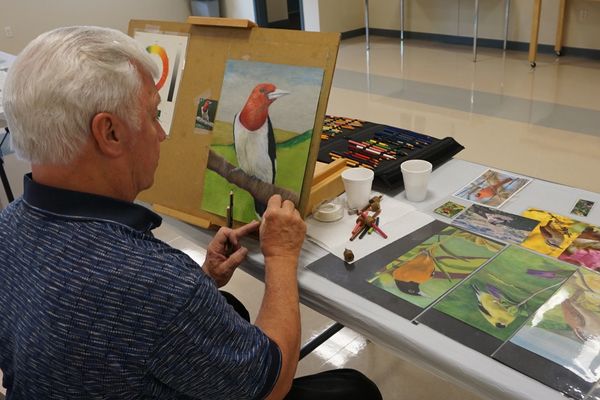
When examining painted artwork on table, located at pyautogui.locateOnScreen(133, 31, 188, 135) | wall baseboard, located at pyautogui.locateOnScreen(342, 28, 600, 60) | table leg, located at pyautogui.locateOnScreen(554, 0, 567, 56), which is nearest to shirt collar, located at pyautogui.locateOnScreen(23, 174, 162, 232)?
painted artwork on table, located at pyautogui.locateOnScreen(133, 31, 188, 135)

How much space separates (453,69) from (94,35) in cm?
486

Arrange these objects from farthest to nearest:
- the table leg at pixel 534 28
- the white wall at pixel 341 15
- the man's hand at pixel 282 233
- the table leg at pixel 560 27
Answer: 1. the white wall at pixel 341 15
2. the table leg at pixel 560 27
3. the table leg at pixel 534 28
4. the man's hand at pixel 282 233

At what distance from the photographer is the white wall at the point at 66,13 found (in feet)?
19.0

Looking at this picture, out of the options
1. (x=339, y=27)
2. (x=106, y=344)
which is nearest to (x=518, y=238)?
(x=106, y=344)

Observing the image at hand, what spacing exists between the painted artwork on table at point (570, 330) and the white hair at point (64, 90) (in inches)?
29.3

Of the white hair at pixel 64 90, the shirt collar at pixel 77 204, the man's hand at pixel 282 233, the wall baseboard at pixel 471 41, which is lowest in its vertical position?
the wall baseboard at pixel 471 41

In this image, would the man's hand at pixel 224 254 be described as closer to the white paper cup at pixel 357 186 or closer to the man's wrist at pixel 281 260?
the man's wrist at pixel 281 260

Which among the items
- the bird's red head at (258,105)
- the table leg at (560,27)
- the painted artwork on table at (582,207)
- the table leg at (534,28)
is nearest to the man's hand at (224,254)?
the bird's red head at (258,105)

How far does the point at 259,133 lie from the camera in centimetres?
125

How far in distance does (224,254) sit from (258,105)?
0.36 metres

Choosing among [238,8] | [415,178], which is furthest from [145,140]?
[238,8]

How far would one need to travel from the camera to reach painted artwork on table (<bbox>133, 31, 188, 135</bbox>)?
4.73 feet

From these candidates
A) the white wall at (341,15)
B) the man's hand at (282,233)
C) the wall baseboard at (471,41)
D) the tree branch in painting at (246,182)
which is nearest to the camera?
the man's hand at (282,233)

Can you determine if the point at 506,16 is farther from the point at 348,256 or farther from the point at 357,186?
the point at 348,256
